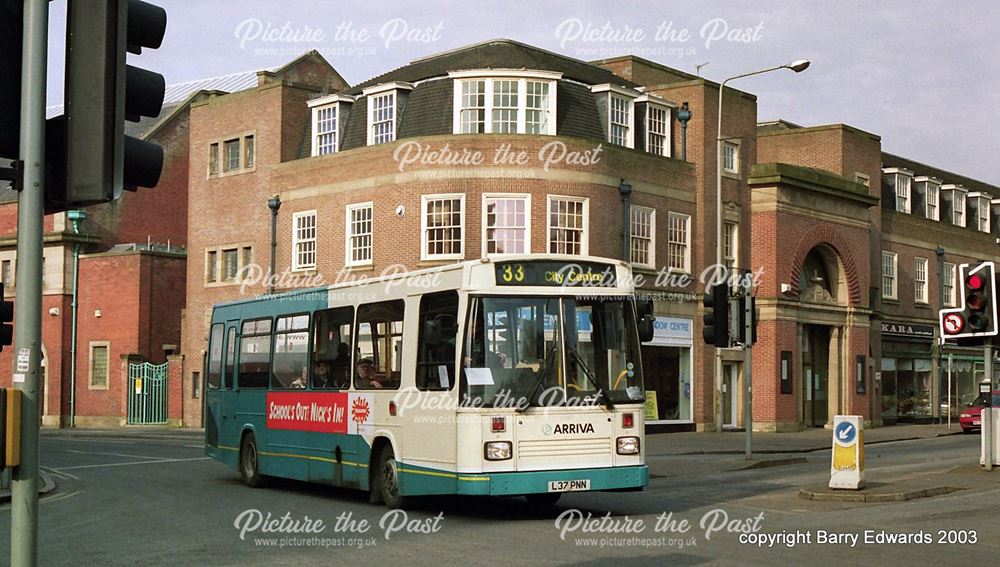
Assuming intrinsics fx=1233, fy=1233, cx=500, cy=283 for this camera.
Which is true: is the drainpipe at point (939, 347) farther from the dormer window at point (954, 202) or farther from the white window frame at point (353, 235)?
the white window frame at point (353, 235)

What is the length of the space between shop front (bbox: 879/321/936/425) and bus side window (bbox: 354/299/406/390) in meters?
35.0

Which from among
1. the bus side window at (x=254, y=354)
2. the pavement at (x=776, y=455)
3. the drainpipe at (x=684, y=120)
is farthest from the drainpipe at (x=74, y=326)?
the bus side window at (x=254, y=354)

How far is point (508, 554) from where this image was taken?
1171cm

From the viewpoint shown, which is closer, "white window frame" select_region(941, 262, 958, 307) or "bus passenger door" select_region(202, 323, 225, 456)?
"bus passenger door" select_region(202, 323, 225, 456)

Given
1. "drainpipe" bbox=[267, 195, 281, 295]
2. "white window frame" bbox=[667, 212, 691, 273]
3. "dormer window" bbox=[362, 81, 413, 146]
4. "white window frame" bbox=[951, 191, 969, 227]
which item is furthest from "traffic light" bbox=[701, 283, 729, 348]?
"white window frame" bbox=[951, 191, 969, 227]

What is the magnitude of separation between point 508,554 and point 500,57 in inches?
1112

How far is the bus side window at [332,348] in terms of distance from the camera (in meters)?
17.3

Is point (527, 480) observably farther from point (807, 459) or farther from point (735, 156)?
point (735, 156)

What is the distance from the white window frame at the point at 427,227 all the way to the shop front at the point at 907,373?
67.6ft

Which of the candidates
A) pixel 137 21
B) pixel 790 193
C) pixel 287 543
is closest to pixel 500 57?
pixel 790 193

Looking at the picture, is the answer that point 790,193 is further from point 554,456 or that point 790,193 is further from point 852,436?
point 554,456

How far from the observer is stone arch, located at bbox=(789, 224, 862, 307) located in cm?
4194

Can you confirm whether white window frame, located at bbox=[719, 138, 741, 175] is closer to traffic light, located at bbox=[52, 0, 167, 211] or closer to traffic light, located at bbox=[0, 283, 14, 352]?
traffic light, located at bbox=[0, 283, 14, 352]

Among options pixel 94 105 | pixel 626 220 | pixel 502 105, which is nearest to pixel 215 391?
pixel 502 105
